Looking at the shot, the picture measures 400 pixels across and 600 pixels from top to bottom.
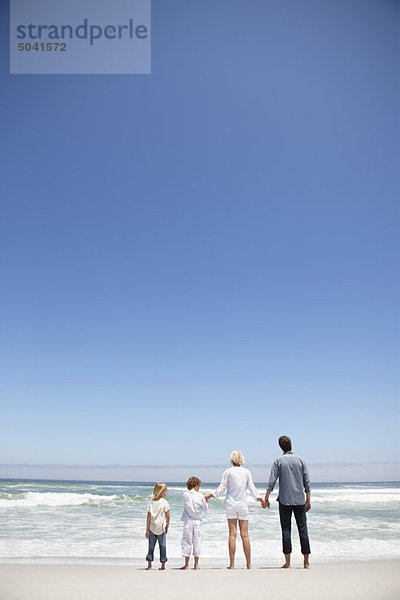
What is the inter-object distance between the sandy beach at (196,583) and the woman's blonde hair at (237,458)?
3.35 ft

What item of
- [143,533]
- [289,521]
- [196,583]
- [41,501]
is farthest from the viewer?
[41,501]

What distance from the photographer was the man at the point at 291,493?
17.0ft

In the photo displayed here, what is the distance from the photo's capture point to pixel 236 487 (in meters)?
5.38

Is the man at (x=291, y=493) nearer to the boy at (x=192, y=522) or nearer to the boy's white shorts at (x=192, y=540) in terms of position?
the boy at (x=192, y=522)

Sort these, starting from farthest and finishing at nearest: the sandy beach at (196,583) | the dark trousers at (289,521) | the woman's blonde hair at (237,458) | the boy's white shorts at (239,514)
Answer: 1. the woman's blonde hair at (237,458)
2. the boy's white shorts at (239,514)
3. the dark trousers at (289,521)
4. the sandy beach at (196,583)

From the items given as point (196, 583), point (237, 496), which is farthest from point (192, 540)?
point (196, 583)

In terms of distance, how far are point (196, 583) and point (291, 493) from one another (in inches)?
51.8

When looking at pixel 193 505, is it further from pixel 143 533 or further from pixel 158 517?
pixel 143 533

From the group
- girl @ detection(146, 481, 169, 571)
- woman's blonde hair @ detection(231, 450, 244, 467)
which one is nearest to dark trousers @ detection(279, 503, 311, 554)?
woman's blonde hair @ detection(231, 450, 244, 467)

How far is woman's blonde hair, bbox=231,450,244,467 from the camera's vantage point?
5469mm

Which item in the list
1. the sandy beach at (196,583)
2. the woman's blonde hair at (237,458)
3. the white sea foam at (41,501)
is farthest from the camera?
the white sea foam at (41,501)

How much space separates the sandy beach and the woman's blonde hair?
3.35ft

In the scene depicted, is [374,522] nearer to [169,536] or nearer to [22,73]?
[169,536]

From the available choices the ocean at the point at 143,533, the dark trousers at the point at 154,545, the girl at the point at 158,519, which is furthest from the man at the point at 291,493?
the ocean at the point at 143,533
